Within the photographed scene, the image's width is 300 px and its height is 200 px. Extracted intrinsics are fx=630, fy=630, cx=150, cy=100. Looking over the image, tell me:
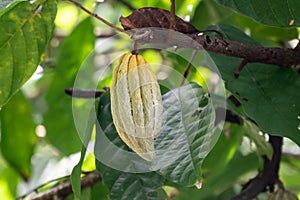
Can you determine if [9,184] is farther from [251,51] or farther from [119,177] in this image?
[251,51]

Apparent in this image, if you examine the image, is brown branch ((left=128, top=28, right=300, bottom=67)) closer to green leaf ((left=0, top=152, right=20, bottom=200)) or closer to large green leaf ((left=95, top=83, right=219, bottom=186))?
large green leaf ((left=95, top=83, right=219, bottom=186))

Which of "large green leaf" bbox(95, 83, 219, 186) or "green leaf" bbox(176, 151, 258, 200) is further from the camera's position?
"green leaf" bbox(176, 151, 258, 200)

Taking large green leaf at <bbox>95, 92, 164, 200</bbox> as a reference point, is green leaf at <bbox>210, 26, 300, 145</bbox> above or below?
above

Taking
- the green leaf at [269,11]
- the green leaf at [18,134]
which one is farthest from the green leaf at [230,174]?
the green leaf at [269,11]

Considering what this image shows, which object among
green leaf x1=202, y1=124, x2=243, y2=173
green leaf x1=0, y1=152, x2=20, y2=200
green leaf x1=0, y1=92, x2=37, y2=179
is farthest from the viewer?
green leaf x1=0, y1=152, x2=20, y2=200

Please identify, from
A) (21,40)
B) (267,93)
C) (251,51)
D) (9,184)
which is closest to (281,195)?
(267,93)

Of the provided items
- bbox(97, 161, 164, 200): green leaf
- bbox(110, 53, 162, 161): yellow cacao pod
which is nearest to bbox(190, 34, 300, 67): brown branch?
bbox(110, 53, 162, 161): yellow cacao pod
